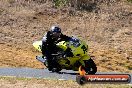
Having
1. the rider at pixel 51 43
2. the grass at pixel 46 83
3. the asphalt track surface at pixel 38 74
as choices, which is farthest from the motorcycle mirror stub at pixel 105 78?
the rider at pixel 51 43

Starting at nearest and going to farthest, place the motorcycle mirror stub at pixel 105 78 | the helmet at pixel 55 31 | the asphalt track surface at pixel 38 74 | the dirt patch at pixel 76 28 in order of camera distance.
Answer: the motorcycle mirror stub at pixel 105 78
the asphalt track surface at pixel 38 74
the helmet at pixel 55 31
the dirt patch at pixel 76 28

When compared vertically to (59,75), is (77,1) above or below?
above

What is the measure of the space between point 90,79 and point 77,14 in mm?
16715

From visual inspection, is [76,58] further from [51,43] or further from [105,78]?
[105,78]

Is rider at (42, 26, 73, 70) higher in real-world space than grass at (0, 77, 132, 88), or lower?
higher

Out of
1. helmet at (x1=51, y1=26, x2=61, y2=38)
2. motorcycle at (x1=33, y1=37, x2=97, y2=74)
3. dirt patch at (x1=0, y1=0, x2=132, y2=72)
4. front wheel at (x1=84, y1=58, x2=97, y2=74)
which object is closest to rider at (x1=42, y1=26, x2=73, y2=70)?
helmet at (x1=51, y1=26, x2=61, y2=38)

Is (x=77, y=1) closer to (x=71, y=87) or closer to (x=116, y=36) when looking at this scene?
(x=116, y=36)

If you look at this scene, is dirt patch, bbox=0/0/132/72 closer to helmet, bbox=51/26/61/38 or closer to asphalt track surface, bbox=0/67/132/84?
asphalt track surface, bbox=0/67/132/84

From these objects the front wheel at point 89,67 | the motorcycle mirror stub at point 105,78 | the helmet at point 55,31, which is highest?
the helmet at point 55,31

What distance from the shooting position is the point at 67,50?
1599cm

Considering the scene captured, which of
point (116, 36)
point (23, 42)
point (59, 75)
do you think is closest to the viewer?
point (59, 75)

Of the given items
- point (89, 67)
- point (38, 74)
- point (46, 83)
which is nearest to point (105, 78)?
point (46, 83)

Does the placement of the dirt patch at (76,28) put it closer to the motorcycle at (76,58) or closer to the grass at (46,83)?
the motorcycle at (76,58)

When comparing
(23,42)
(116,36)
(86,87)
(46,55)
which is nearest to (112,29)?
(116,36)
